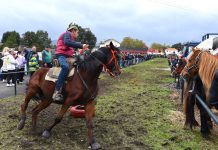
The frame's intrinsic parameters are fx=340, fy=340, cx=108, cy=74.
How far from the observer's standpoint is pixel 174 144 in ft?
23.6

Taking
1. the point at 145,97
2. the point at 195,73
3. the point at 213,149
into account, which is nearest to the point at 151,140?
the point at 213,149

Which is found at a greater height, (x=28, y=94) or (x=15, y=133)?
(x=28, y=94)

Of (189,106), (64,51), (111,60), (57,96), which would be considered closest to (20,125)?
(57,96)

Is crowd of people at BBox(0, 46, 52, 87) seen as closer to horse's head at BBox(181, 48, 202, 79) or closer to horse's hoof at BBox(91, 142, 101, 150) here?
horse's head at BBox(181, 48, 202, 79)

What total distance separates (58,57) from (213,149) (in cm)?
383

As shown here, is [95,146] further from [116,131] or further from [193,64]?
[193,64]

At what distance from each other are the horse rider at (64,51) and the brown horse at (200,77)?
101 inches

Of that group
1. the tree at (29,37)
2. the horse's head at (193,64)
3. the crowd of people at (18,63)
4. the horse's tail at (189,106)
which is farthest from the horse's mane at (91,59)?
the tree at (29,37)

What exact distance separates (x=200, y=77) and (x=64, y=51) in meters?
3.04

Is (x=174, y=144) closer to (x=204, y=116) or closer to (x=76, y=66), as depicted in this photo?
(x=204, y=116)

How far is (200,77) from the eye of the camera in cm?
748

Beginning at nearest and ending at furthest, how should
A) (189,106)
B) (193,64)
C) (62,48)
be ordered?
(62,48) → (193,64) → (189,106)

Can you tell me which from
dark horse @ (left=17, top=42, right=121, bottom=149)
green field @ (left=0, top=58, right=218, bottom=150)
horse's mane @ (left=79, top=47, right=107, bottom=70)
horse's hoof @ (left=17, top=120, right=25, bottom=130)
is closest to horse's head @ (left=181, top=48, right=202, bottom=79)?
green field @ (left=0, top=58, right=218, bottom=150)

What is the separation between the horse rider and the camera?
705 cm
